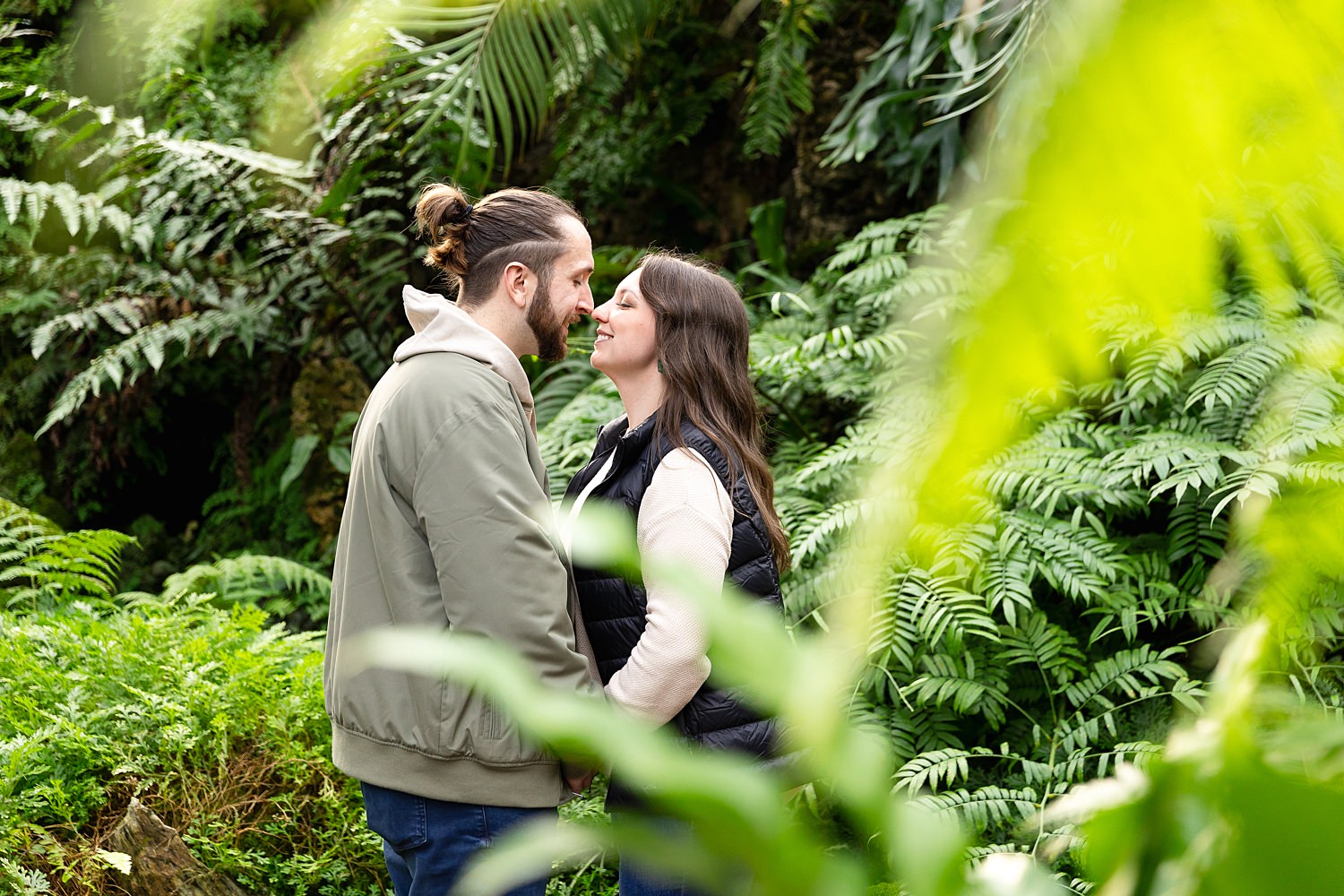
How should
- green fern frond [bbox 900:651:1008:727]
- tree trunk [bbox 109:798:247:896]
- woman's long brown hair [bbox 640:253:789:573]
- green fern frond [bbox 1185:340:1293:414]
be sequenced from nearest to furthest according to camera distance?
woman's long brown hair [bbox 640:253:789:573]
tree trunk [bbox 109:798:247:896]
green fern frond [bbox 1185:340:1293:414]
green fern frond [bbox 900:651:1008:727]

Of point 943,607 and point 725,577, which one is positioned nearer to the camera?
point 725,577

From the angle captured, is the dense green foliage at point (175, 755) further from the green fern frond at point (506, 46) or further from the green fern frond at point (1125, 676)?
the green fern frond at point (506, 46)

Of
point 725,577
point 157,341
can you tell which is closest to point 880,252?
point 725,577

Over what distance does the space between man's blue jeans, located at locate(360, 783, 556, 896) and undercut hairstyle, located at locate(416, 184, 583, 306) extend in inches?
35.2

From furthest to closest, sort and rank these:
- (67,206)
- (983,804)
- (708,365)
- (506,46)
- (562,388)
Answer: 1. (67,206)
2. (562,388)
3. (506,46)
4. (983,804)
5. (708,365)

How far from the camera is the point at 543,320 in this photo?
1884 millimetres

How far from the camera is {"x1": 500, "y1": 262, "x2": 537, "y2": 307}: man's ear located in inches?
73.6

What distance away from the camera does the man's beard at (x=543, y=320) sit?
188cm

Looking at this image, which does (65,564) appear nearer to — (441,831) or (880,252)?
(441,831)

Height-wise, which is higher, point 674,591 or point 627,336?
point 627,336

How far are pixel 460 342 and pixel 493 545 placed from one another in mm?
389

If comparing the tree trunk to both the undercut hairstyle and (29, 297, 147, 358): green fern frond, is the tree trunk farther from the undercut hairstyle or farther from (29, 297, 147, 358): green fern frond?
(29, 297, 147, 358): green fern frond

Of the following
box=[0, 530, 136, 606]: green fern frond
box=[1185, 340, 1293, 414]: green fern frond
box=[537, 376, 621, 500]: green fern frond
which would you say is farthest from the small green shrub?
box=[1185, 340, 1293, 414]: green fern frond

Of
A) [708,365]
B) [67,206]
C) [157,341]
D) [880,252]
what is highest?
[708,365]
